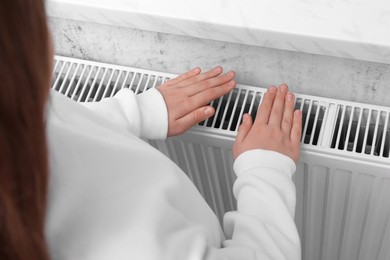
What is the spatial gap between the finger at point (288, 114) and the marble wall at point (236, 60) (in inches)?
1.8

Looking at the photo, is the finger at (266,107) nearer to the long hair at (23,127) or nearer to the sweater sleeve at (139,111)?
the sweater sleeve at (139,111)

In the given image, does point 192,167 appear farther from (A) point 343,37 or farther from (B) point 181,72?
(A) point 343,37

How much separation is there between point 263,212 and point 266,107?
16 cm

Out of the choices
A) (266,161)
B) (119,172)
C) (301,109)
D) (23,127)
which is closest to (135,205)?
(119,172)

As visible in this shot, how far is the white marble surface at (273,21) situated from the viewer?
0.65 meters

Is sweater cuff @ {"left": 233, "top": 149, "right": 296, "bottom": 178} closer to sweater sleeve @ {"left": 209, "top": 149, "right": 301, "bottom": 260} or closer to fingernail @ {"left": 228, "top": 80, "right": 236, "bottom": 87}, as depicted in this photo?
sweater sleeve @ {"left": 209, "top": 149, "right": 301, "bottom": 260}

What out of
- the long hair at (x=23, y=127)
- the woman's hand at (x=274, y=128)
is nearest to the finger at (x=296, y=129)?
the woman's hand at (x=274, y=128)

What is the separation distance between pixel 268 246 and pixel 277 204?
0.06m

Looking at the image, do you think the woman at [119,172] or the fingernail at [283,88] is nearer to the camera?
the woman at [119,172]

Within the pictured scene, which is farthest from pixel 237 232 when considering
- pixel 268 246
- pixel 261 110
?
pixel 261 110

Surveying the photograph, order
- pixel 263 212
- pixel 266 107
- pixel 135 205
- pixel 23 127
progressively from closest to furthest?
pixel 23 127 < pixel 135 205 < pixel 263 212 < pixel 266 107

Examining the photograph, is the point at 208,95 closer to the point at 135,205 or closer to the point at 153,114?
the point at 153,114

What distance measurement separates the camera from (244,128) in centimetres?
71

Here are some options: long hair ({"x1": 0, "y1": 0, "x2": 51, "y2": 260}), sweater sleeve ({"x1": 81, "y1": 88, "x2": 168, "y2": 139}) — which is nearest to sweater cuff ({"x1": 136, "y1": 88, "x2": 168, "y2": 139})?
sweater sleeve ({"x1": 81, "y1": 88, "x2": 168, "y2": 139})
